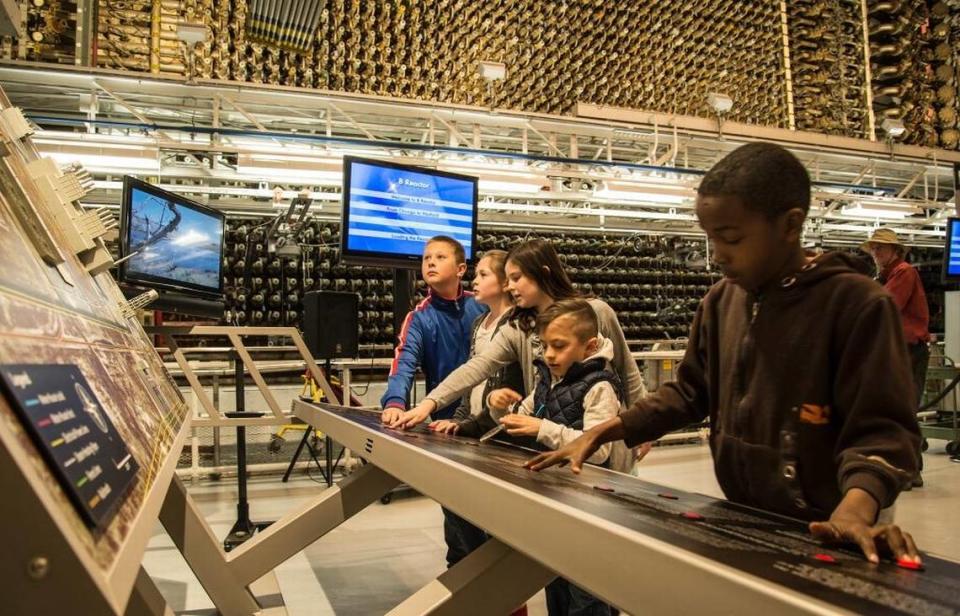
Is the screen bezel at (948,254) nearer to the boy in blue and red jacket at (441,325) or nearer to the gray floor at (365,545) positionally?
the gray floor at (365,545)

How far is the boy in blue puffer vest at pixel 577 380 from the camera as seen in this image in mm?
2094

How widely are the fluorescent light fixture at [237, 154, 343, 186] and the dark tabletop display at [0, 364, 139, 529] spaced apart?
5.35 m

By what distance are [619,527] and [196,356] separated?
7741 millimetres

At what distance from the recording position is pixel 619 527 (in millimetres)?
809

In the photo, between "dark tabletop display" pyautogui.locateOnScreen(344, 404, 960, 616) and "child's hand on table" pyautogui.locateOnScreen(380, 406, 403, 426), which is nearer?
"dark tabletop display" pyautogui.locateOnScreen(344, 404, 960, 616)

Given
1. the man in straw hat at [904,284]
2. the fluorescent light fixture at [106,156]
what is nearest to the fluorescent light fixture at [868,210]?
the man in straw hat at [904,284]

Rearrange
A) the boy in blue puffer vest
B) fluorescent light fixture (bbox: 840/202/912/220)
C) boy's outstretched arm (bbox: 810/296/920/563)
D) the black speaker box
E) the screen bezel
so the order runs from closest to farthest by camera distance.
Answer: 1. boy's outstretched arm (bbox: 810/296/920/563)
2. the boy in blue puffer vest
3. the black speaker box
4. the screen bezel
5. fluorescent light fixture (bbox: 840/202/912/220)

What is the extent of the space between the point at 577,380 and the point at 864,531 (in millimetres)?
1304

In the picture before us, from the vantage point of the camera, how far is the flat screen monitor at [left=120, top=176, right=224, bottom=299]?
9.57 ft

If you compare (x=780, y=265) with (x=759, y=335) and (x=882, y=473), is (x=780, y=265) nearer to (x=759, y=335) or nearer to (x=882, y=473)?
(x=759, y=335)

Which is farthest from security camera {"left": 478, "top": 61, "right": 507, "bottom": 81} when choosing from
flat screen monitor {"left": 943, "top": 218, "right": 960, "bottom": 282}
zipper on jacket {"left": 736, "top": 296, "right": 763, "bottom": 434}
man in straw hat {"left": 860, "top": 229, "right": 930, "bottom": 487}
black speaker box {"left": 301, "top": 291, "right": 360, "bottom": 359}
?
zipper on jacket {"left": 736, "top": 296, "right": 763, "bottom": 434}

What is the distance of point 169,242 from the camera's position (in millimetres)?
3195

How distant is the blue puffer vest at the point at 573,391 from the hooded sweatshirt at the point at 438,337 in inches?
38.2

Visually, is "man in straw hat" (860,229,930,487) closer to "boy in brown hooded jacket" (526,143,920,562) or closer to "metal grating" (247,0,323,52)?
"metal grating" (247,0,323,52)
